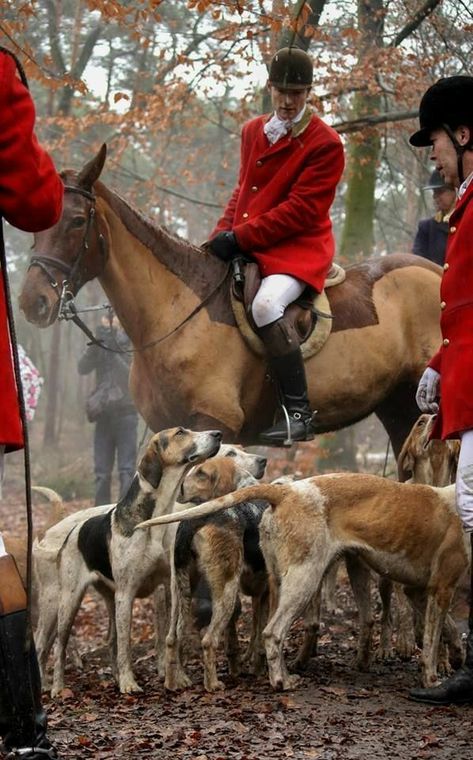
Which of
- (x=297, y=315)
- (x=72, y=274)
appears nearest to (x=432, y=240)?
(x=297, y=315)

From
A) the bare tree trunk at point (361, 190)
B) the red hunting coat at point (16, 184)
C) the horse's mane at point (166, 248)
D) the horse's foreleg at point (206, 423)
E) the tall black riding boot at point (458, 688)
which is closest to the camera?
the red hunting coat at point (16, 184)

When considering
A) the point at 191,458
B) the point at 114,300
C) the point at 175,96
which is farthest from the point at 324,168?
the point at 175,96

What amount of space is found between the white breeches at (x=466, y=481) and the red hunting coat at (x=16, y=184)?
2.24m

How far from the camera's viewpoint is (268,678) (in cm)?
655

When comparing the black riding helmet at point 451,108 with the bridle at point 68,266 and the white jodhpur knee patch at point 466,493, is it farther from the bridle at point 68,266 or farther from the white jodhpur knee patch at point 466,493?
the bridle at point 68,266

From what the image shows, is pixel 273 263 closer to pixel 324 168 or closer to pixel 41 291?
pixel 324 168

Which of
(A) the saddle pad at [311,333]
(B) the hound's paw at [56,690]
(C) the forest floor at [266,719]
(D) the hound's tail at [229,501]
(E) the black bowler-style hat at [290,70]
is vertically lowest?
(B) the hound's paw at [56,690]

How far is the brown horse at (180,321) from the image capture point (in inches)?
298

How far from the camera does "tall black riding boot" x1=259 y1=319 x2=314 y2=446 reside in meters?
7.61

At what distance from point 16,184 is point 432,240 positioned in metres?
6.70

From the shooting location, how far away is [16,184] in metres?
4.25

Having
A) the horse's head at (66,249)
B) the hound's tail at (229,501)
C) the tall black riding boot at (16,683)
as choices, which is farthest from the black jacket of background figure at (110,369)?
the tall black riding boot at (16,683)

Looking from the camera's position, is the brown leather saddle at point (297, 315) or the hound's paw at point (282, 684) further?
the brown leather saddle at point (297, 315)

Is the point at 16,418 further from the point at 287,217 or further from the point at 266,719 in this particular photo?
the point at 287,217
